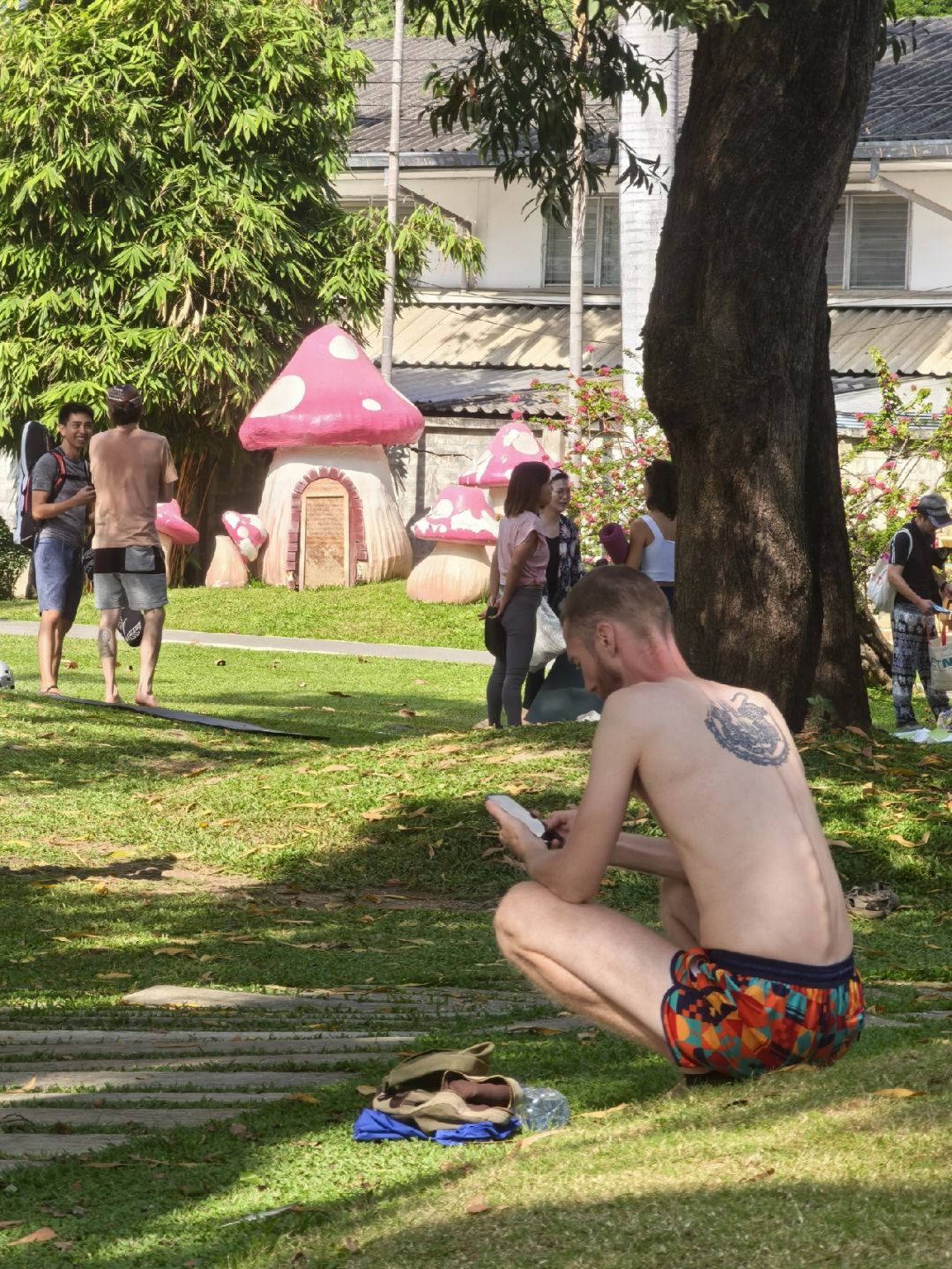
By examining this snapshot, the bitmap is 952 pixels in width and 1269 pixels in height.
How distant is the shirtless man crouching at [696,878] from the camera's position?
4066 millimetres

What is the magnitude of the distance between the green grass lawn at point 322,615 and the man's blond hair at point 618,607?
16696 millimetres

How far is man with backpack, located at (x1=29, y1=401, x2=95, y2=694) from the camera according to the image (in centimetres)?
1219

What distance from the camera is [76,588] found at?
12.6m

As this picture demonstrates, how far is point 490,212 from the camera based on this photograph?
1152 inches

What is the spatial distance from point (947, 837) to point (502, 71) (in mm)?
5317

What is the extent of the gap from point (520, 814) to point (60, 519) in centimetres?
823

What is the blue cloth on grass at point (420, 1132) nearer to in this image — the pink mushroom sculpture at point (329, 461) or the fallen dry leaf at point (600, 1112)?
the fallen dry leaf at point (600, 1112)

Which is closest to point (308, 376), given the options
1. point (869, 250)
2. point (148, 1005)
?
point (869, 250)

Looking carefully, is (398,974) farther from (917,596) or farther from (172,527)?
(172,527)

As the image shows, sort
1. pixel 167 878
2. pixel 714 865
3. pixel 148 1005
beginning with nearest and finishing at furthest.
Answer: pixel 714 865, pixel 148 1005, pixel 167 878

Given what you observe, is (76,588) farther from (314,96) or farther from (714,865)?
(314,96)

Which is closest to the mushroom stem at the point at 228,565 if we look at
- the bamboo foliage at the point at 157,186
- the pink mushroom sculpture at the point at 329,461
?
the pink mushroom sculpture at the point at 329,461

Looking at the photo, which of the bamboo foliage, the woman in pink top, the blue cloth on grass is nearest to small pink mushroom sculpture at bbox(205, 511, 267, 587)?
the bamboo foliage

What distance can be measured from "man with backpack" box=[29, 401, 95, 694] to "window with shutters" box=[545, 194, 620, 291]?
58.2 ft
